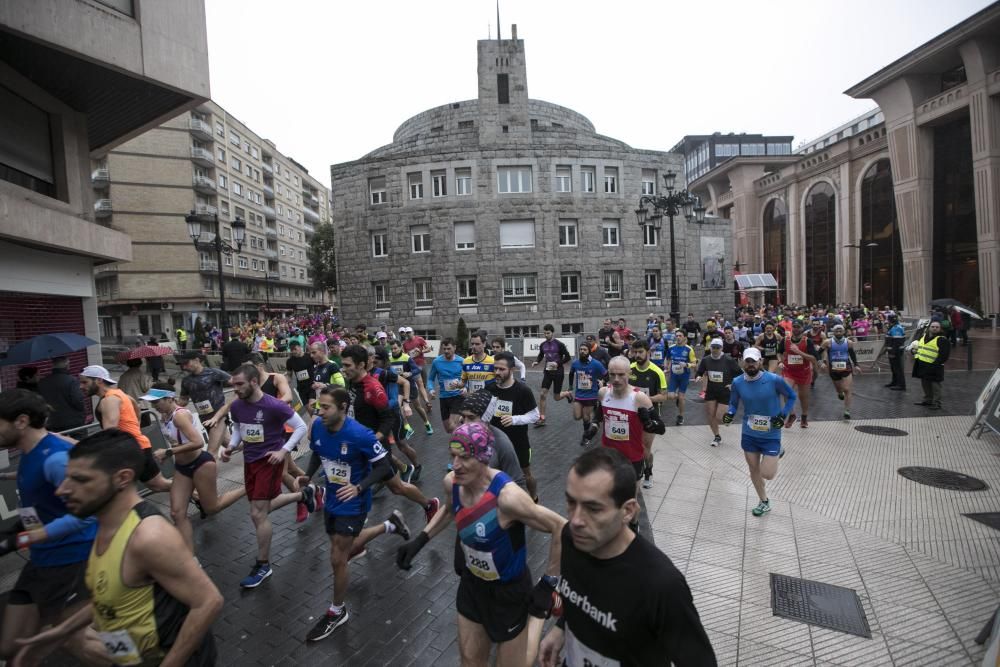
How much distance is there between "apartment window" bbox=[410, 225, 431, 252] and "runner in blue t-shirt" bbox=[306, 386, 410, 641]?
2551 centimetres

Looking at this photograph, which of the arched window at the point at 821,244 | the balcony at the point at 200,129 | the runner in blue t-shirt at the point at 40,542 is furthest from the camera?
the arched window at the point at 821,244

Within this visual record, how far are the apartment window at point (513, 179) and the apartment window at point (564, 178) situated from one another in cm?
180

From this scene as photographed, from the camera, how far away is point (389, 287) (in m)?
29.3

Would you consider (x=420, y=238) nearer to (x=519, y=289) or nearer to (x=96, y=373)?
(x=519, y=289)

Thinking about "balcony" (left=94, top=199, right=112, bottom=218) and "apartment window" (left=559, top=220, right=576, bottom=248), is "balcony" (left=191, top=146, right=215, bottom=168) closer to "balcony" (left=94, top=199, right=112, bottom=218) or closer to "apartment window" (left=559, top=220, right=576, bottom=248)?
"balcony" (left=94, top=199, right=112, bottom=218)

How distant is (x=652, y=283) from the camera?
102 feet

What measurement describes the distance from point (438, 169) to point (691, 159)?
81875 mm

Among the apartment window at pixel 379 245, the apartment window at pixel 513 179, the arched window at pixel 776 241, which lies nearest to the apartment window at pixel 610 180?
the apartment window at pixel 513 179

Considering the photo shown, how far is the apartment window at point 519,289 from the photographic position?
2897 centimetres

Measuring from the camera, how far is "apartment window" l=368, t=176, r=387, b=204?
29281 millimetres

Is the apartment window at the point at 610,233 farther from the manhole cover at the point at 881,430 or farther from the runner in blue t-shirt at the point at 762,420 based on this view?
the runner in blue t-shirt at the point at 762,420

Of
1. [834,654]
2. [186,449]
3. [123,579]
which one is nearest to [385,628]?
[123,579]

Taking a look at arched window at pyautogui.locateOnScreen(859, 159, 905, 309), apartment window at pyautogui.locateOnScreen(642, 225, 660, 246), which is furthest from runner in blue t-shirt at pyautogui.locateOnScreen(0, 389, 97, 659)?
arched window at pyautogui.locateOnScreen(859, 159, 905, 309)

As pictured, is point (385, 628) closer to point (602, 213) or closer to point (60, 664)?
point (60, 664)
